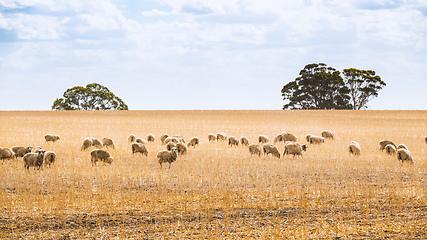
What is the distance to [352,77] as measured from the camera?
84562mm

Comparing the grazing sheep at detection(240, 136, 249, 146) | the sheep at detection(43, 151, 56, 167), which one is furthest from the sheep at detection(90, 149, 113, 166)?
the grazing sheep at detection(240, 136, 249, 146)

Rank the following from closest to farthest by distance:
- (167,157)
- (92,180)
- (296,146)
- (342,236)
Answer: (342,236)
(92,180)
(167,157)
(296,146)

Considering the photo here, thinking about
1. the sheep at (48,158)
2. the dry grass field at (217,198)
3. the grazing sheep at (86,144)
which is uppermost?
the grazing sheep at (86,144)

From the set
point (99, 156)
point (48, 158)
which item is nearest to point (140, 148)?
point (99, 156)

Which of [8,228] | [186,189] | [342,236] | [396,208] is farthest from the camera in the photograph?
[186,189]

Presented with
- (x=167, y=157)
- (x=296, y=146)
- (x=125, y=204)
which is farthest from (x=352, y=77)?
(x=125, y=204)

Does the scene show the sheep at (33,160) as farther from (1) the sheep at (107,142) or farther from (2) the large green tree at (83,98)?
(2) the large green tree at (83,98)

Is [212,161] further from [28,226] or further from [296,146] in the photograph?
[28,226]

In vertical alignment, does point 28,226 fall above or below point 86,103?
below

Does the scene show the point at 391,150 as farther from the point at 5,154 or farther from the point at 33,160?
the point at 5,154

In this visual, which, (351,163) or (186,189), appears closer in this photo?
(186,189)

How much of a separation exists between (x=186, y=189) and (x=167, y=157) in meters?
4.29

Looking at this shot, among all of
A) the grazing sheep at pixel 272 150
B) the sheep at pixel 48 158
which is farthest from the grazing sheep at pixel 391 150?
the sheep at pixel 48 158

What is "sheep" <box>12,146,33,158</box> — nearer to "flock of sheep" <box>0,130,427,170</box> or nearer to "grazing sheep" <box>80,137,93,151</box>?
"flock of sheep" <box>0,130,427,170</box>
